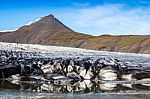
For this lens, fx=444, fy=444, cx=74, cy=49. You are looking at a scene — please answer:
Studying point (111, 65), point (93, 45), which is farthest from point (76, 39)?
point (111, 65)

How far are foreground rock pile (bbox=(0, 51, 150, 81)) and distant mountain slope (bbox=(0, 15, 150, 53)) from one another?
7157cm

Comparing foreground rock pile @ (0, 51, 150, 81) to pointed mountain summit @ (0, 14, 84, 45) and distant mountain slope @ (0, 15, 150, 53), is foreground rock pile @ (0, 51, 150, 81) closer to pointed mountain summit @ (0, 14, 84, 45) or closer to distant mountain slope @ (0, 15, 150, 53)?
distant mountain slope @ (0, 15, 150, 53)

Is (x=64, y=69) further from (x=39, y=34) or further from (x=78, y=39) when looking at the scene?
(x=39, y=34)

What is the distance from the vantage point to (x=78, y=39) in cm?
14562

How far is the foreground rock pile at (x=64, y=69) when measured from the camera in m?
28.7

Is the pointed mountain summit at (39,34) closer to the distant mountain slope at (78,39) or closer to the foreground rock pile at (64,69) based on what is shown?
the distant mountain slope at (78,39)

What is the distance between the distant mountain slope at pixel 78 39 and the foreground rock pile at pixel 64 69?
7157 centimetres

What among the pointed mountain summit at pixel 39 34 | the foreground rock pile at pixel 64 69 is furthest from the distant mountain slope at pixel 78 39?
the foreground rock pile at pixel 64 69

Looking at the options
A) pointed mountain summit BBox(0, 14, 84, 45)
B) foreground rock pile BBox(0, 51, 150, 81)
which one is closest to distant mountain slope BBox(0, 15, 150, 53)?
pointed mountain summit BBox(0, 14, 84, 45)

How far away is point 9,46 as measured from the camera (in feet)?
133

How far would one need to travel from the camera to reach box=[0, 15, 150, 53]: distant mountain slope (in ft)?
377

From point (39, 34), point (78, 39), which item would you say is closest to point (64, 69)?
point (78, 39)

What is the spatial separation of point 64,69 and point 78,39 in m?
116

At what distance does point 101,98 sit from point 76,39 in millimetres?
128047
